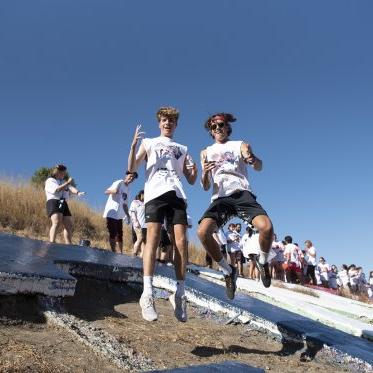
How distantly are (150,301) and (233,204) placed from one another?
1250mm

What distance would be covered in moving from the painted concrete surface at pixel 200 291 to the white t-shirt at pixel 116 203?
3.18m

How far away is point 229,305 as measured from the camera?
4.73 m

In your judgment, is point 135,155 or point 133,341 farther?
point 135,155

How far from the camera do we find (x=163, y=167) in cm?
400

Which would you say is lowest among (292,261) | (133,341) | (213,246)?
(133,341)

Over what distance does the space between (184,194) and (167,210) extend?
0.64 ft

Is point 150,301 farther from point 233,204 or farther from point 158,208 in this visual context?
point 233,204

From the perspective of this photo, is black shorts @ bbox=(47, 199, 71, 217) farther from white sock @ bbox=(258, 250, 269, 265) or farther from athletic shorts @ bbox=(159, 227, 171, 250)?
white sock @ bbox=(258, 250, 269, 265)

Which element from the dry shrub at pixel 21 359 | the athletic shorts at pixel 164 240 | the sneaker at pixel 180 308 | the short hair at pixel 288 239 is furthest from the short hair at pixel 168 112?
the short hair at pixel 288 239

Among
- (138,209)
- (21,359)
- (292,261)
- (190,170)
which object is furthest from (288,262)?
(21,359)

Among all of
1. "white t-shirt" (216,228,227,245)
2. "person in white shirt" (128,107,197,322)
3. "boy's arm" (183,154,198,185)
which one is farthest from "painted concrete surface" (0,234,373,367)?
"white t-shirt" (216,228,227,245)

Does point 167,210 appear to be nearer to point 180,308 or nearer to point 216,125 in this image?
point 180,308

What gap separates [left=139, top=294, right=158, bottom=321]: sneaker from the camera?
137 inches

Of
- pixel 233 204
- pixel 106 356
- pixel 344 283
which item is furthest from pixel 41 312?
pixel 344 283
